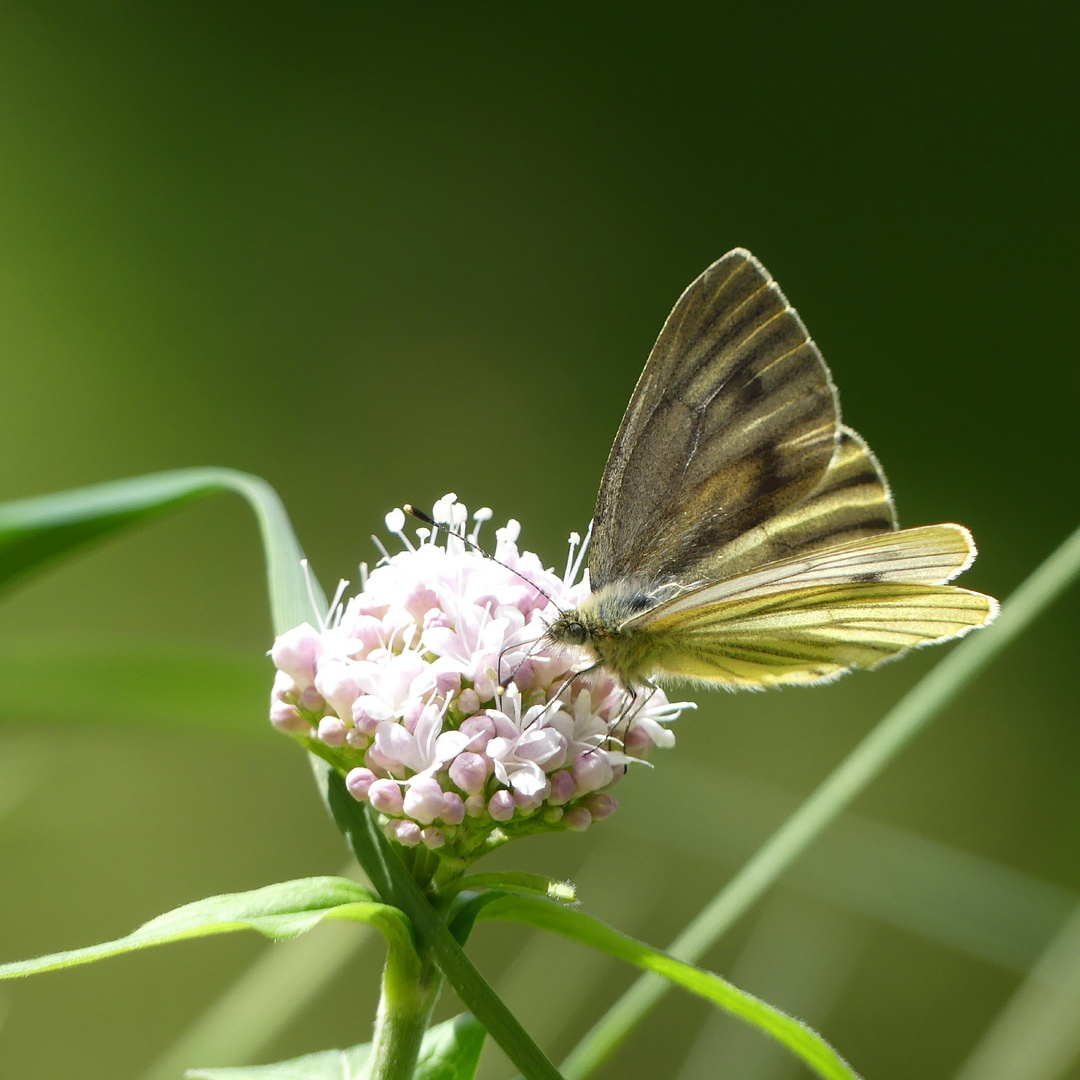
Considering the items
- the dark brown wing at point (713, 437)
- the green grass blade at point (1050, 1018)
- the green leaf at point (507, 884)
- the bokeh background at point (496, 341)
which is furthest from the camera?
the bokeh background at point (496, 341)

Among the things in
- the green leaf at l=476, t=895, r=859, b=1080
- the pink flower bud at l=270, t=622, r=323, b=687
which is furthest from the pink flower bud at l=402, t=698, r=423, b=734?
the green leaf at l=476, t=895, r=859, b=1080

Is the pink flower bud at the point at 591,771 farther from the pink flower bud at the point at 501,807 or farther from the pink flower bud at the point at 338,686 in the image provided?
the pink flower bud at the point at 338,686

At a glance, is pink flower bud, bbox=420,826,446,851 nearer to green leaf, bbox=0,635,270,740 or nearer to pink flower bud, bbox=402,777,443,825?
pink flower bud, bbox=402,777,443,825

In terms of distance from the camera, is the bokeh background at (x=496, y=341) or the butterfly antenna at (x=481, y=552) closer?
the butterfly antenna at (x=481, y=552)

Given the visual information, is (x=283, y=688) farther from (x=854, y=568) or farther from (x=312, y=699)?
(x=854, y=568)

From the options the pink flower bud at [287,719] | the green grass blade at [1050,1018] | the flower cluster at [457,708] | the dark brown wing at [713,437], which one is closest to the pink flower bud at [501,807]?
the flower cluster at [457,708]

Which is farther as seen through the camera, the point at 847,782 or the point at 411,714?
the point at 847,782

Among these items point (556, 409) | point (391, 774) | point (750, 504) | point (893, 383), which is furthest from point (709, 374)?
point (893, 383)

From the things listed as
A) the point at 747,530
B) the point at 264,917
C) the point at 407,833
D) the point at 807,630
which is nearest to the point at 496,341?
the point at 747,530
